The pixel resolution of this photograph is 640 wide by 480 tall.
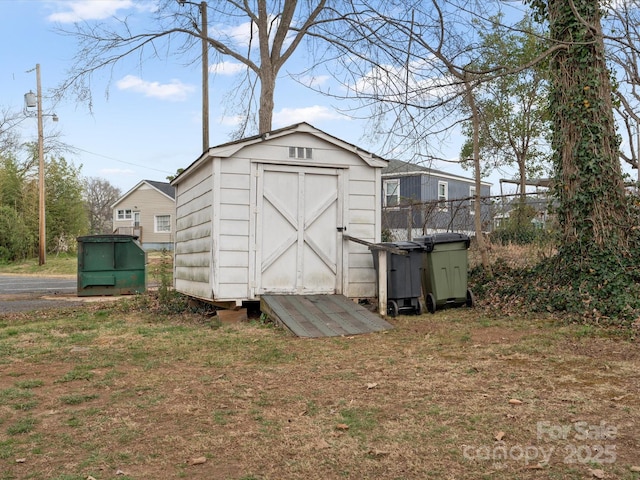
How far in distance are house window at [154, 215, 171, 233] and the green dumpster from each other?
27.9 m

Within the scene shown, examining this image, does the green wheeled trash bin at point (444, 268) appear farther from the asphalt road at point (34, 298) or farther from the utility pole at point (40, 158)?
the utility pole at point (40, 158)

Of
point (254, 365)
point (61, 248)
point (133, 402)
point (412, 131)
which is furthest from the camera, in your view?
point (61, 248)

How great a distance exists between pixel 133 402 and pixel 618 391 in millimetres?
3653

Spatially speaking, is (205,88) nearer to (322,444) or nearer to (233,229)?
(233,229)

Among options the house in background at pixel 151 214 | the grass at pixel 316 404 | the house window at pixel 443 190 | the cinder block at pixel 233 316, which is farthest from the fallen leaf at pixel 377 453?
the house in background at pixel 151 214

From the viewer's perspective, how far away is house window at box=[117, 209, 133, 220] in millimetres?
43606

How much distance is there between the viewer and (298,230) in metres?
8.80

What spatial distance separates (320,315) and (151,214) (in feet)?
118

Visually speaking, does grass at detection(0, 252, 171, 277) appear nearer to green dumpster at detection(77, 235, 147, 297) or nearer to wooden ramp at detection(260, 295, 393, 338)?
green dumpster at detection(77, 235, 147, 297)

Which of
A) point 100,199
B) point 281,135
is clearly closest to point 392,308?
point 281,135

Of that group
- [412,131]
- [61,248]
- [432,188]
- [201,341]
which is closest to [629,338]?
[412,131]

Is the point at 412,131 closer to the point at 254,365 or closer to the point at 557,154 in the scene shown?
the point at 557,154

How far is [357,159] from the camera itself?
915 centimetres

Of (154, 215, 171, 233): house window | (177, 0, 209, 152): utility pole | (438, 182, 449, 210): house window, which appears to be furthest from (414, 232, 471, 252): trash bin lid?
(154, 215, 171, 233): house window
